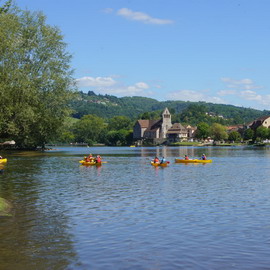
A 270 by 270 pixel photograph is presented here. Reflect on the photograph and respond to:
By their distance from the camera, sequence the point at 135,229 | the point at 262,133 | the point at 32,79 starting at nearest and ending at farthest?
1. the point at 135,229
2. the point at 32,79
3. the point at 262,133

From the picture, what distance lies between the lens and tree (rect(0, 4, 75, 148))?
47.7 meters

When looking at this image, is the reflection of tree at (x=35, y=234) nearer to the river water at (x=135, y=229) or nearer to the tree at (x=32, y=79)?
the river water at (x=135, y=229)

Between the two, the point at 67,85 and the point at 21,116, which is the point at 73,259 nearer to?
the point at 21,116

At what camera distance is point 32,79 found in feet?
180

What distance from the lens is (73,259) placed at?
13.5 metres

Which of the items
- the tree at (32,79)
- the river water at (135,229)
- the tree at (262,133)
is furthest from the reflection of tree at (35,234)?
the tree at (262,133)

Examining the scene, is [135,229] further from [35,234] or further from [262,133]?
[262,133]

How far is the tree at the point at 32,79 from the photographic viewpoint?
156ft

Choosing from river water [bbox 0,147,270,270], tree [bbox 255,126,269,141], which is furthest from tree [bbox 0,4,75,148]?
tree [bbox 255,126,269,141]

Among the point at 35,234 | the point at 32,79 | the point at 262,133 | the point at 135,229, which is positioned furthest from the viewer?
the point at 262,133

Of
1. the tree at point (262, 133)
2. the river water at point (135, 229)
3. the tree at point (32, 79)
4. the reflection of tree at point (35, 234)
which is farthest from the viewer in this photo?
the tree at point (262, 133)

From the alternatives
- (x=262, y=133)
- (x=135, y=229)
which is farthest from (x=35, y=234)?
(x=262, y=133)

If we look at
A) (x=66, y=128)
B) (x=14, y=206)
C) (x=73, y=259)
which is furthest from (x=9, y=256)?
(x=66, y=128)

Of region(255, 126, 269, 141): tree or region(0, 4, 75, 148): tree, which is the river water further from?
region(255, 126, 269, 141): tree
